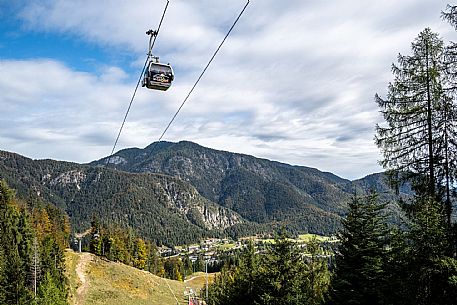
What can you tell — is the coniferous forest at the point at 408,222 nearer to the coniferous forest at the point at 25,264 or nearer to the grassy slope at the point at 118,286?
the coniferous forest at the point at 25,264

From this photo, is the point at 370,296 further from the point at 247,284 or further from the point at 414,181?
the point at 247,284

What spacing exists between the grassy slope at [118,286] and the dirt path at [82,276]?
39cm

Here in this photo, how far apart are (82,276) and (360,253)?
58.9m

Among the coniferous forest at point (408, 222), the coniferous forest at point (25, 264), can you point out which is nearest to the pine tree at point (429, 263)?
the coniferous forest at point (408, 222)

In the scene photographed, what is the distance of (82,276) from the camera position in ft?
217

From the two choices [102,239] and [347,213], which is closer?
[347,213]

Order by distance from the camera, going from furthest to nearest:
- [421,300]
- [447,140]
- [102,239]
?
1. [102,239]
2. [447,140]
3. [421,300]

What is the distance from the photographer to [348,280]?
18.0 m

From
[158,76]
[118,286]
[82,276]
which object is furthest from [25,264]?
[158,76]

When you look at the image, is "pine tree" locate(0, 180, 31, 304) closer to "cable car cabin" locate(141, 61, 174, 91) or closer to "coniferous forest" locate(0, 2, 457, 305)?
"coniferous forest" locate(0, 2, 457, 305)

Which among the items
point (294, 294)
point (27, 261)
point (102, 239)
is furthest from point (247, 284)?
point (102, 239)

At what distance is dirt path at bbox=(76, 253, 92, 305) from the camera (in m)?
58.1

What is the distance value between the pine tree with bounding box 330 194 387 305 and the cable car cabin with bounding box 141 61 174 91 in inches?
457

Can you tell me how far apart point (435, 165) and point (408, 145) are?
1157 millimetres
